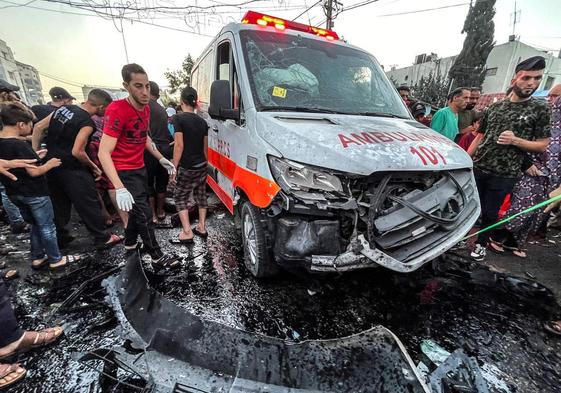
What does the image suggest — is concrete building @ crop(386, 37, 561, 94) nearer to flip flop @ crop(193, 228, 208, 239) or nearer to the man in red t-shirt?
flip flop @ crop(193, 228, 208, 239)

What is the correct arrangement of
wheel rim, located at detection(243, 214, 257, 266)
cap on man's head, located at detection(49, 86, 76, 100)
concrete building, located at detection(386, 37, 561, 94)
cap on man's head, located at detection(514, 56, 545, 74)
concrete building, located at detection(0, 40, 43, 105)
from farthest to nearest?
concrete building, located at detection(0, 40, 43, 105) → concrete building, located at detection(386, 37, 561, 94) → cap on man's head, located at detection(49, 86, 76, 100) → cap on man's head, located at detection(514, 56, 545, 74) → wheel rim, located at detection(243, 214, 257, 266)

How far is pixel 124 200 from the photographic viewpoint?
2484mm

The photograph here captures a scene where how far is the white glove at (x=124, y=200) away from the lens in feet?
8.04

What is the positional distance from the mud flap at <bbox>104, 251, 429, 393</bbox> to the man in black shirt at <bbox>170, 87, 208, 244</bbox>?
1935mm

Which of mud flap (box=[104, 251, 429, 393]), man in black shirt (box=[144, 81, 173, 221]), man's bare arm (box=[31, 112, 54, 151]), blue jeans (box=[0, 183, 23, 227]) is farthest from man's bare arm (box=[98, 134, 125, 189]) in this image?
blue jeans (box=[0, 183, 23, 227])

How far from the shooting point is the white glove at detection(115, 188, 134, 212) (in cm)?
245

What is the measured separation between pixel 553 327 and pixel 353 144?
7.87ft

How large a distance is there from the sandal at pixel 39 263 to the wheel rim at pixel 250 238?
2306mm

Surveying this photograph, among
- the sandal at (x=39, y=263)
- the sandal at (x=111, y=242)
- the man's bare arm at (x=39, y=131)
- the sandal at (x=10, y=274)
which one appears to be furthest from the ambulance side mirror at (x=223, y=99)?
the sandal at (x=10, y=274)

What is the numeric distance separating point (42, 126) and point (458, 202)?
462cm

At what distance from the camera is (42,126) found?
325 centimetres

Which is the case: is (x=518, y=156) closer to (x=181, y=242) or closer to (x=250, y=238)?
(x=250, y=238)

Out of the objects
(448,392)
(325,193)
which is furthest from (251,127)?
(448,392)

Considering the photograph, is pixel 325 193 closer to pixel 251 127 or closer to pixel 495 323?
pixel 251 127
